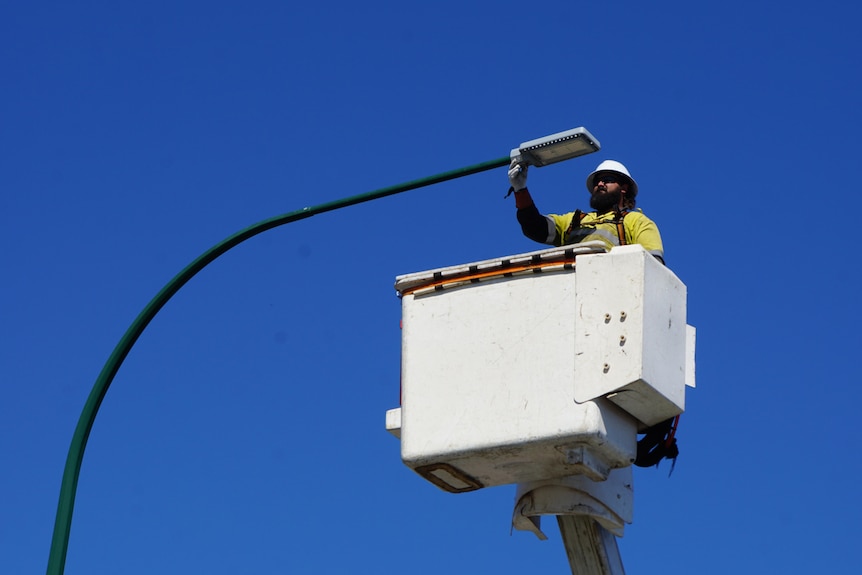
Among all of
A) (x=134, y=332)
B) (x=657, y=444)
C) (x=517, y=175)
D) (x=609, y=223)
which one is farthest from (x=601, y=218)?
(x=134, y=332)

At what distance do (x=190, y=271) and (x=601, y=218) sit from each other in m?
2.77

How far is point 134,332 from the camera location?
11.0m

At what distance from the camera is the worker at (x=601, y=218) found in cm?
1063

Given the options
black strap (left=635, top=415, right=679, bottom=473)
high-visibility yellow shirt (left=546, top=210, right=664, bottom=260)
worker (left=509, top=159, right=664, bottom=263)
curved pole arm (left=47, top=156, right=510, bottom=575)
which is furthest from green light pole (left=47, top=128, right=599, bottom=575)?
black strap (left=635, top=415, right=679, bottom=473)

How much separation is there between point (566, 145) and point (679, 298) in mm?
1267

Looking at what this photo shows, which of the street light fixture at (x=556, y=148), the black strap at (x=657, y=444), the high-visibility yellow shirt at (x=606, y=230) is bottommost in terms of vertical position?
the black strap at (x=657, y=444)

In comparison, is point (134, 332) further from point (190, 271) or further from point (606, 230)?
point (606, 230)

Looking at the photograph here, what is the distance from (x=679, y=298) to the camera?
9.80 meters

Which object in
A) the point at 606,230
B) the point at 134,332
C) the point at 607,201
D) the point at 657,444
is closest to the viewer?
the point at 657,444

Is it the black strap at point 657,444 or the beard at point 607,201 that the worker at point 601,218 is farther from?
the black strap at point 657,444

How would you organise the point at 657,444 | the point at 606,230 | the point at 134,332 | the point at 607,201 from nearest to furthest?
1. the point at 657,444
2. the point at 606,230
3. the point at 134,332
4. the point at 607,201

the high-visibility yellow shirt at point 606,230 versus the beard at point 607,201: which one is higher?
the beard at point 607,201

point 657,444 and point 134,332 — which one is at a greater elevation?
point 134,332

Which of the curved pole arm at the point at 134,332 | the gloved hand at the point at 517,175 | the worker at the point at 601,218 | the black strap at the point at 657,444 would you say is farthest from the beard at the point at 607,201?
the black strap at the point at 657,444
